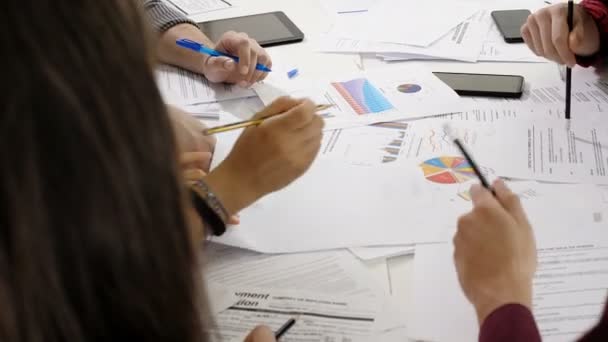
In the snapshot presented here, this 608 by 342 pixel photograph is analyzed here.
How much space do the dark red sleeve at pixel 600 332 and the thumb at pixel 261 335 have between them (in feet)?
1.01

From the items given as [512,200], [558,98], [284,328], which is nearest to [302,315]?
[284,328]

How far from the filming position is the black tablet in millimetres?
1450

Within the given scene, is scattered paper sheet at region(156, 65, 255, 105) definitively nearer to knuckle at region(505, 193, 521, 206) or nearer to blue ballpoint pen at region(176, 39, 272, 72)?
blue ballpoint pen at region(176, 39, 272, 72)

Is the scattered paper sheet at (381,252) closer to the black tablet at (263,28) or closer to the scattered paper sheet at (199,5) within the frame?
the black tablet at (263,28)

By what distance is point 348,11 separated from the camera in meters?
1.58

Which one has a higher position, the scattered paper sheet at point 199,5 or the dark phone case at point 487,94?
the dark phone case at point 487,94

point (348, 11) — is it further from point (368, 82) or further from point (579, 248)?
point (579, 248)

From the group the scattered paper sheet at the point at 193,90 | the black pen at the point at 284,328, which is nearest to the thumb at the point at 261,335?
the black pen at the point at 284,328

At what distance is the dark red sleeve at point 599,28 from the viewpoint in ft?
4.15

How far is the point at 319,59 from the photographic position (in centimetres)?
137

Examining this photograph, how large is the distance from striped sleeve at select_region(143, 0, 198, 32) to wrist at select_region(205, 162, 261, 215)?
1.89ft

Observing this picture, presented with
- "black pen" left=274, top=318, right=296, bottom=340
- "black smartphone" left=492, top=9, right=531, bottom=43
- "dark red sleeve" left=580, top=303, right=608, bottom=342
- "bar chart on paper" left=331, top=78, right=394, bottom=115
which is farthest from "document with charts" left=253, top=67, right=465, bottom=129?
"dark red sleeve" left=580, top=303, right=608, bottom=342

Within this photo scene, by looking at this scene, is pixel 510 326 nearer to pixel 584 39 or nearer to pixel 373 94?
pixel 373 94

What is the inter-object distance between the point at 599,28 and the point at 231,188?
776 mm
